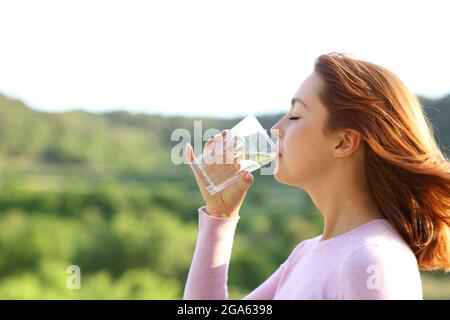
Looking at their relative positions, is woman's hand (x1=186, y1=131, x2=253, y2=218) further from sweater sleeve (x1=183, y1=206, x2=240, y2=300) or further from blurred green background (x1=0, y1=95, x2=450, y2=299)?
blurred green background (x1=0, y1=95, x2=450, y2=299)

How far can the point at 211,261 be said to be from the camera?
4.17 ft

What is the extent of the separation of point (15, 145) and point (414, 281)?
1314 cm

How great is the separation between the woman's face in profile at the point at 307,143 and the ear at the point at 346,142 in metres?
0.02

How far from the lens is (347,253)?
99cm

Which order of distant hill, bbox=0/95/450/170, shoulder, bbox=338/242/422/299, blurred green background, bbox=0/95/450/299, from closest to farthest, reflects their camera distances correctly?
shoulder, bbox=338/242/422/299
blurred green background, bbox=0/95/450/299
distant hill, bbox=0/95/450/170

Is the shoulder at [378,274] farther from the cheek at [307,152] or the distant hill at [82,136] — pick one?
the distant hill at [82,136]

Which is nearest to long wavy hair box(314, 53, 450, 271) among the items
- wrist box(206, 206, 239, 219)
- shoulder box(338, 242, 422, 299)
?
shoulder box(338, 242, 422, 299)

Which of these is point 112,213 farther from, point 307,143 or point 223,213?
point 307,143

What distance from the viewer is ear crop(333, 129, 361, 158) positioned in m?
1.12

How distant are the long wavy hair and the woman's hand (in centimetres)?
21

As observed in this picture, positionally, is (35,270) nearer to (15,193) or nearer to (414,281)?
(15,193)

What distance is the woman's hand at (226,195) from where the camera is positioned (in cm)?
126

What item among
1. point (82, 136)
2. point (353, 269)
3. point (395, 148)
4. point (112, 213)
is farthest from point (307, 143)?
point (82, 136)

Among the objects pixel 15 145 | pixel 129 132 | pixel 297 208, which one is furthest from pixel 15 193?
pixel 297 208
